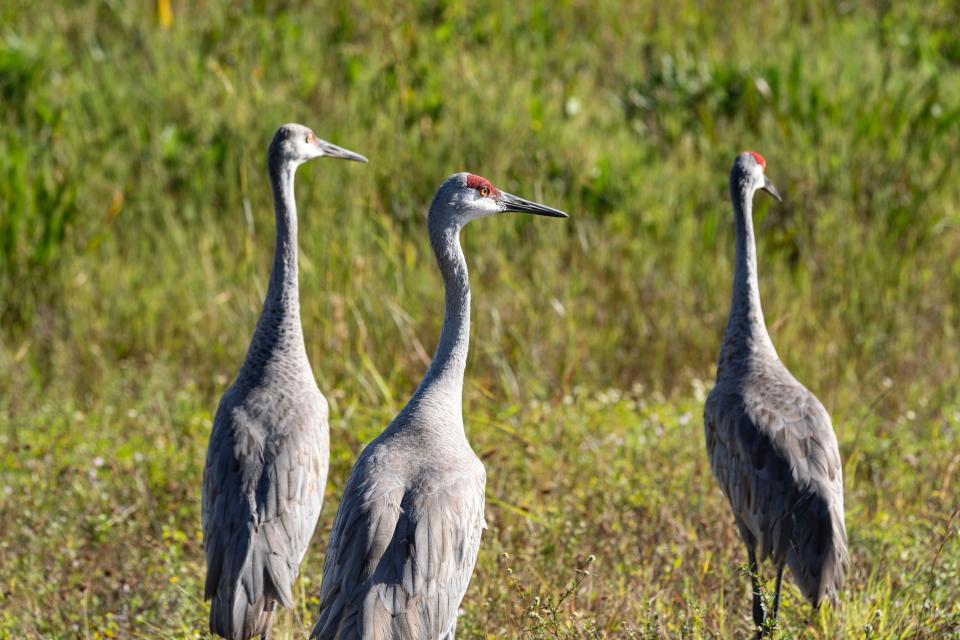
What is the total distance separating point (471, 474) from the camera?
375 cm

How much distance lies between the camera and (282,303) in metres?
4.77

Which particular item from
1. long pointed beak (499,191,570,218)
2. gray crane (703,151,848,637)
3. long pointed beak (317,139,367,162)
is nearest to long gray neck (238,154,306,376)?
long pointed beak (317,139,367,162)

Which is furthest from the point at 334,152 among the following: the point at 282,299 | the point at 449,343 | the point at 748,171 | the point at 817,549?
the point at 817,549

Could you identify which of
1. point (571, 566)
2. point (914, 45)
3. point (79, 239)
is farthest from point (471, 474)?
point (914, 45)

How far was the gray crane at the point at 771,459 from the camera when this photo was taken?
4211mm

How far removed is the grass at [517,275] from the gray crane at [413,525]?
35 cm

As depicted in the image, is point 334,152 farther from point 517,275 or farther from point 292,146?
point 517,275

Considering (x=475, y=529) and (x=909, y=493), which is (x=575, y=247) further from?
(x=475, y=529)

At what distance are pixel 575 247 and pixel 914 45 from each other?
443cm

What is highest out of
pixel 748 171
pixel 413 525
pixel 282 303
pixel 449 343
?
pixel 748 171

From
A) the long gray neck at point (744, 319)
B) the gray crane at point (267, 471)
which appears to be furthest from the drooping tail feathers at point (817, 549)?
the gray crane at point (267, 471)

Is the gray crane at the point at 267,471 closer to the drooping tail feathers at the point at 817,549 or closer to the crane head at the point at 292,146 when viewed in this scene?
the crane head at the point at 292,146

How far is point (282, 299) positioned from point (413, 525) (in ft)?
5.01

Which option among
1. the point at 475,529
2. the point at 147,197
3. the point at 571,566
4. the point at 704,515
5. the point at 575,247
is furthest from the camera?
the point at 147,197
